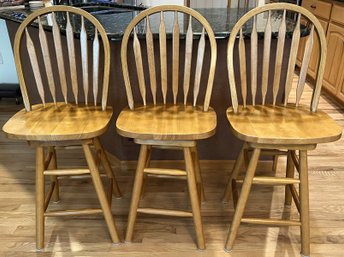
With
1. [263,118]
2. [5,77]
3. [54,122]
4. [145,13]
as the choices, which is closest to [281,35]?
[263,118]

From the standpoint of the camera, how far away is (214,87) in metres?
1.69

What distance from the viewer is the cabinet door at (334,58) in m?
2.70

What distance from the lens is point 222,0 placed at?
4.32 meters

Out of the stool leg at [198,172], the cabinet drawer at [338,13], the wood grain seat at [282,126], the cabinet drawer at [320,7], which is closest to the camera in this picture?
the wood grain seat at [282,126]

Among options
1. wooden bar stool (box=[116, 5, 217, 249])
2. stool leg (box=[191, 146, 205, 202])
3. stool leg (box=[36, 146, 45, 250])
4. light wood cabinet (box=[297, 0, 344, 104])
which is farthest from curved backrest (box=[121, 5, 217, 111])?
light wood cabinet (box=[297, 0, 344, 104])

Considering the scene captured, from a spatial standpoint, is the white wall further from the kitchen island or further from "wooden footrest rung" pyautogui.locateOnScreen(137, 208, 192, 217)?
"wooden footrest rung" pyautogui.locateOnScreen(137, 208, 192, 217)

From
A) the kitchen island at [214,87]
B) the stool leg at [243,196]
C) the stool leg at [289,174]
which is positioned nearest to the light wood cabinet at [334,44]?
the kitchen island at [214,87]

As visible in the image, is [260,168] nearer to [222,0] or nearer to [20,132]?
[20,132]

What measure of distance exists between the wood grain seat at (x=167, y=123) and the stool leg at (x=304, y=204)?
388mm

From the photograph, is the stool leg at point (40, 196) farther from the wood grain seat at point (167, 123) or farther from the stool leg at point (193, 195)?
the stool leg at point (193, 195)

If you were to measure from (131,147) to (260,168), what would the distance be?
2.72ft

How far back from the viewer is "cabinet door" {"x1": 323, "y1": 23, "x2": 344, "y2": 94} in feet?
8.85

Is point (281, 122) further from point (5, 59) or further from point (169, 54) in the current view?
point (5, 59)

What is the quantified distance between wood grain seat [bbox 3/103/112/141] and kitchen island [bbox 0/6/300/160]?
325mm
